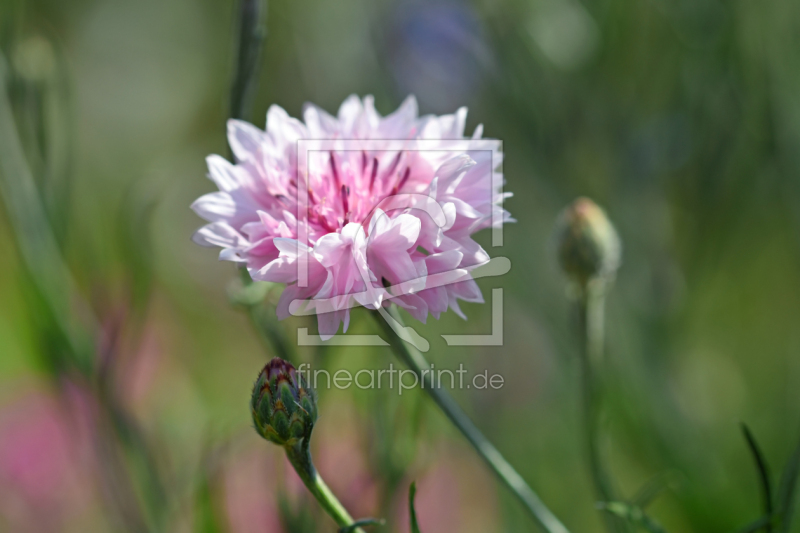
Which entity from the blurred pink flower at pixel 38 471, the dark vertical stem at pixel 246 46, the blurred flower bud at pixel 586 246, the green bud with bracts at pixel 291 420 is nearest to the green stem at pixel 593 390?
the blurred flower bud at pixel 586 246

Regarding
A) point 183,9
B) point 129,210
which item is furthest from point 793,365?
point 183,9

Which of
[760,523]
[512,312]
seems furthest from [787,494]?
[512,312]

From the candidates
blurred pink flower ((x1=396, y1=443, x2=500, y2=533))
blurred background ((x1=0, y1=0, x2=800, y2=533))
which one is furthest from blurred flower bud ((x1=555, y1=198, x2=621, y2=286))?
blurred pink flower ((x1=396, y1=443, x2=500, y2=533))

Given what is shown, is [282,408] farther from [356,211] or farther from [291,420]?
[356,211]

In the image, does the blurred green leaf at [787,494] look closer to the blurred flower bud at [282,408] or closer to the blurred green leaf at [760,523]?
the blurred green leaf at [760,523]

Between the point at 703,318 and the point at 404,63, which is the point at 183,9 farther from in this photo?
the point at 703,318
